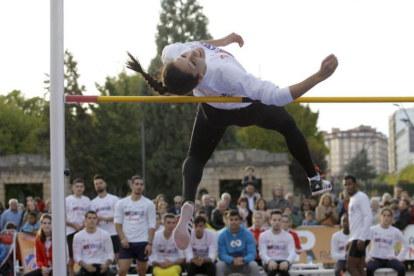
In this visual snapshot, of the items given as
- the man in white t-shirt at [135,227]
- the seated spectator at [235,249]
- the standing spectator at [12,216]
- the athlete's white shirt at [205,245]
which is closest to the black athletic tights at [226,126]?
the man in white t-shirt at [135,227]

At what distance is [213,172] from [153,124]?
6.78 m

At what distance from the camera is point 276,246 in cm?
983

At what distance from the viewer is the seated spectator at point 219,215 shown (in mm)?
11414

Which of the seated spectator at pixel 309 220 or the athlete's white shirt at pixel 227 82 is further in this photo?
the seated spectator at pixel 309 220

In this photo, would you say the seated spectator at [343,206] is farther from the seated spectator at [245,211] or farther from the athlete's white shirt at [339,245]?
the seated spectator at [245,211]

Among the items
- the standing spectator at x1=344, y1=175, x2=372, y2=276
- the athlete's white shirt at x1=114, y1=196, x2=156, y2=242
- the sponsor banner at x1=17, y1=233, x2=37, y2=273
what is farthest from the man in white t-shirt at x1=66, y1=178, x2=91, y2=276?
the standing spectator at x1=344, y1=175, x2=372, y2=276

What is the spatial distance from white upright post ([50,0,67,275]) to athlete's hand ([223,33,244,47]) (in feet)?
4.45

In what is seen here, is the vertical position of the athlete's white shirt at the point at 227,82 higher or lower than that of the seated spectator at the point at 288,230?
higher

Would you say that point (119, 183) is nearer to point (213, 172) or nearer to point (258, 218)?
point (213, 172)

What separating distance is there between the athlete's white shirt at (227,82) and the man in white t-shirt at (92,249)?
5121 mm

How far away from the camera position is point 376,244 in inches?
399

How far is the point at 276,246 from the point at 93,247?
2.55 meters

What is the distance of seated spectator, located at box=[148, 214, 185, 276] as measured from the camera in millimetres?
9711

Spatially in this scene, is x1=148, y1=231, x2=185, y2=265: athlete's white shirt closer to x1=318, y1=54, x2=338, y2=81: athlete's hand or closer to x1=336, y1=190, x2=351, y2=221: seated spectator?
x1=336, y1=190, x2=351, y2=221: seated spectator
